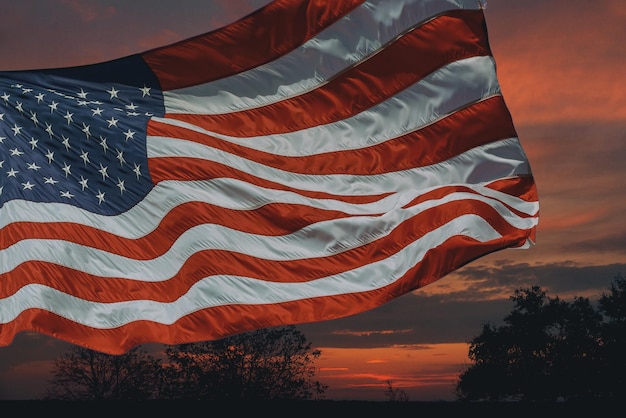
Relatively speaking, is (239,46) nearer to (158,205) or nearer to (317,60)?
(317,60)

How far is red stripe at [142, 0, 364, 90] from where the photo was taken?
9047 millimetres

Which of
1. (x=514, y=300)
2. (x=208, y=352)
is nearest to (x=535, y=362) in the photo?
(x=514, y=300)

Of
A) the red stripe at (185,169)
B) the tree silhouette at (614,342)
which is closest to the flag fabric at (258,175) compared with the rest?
the red stripe at (185,169)

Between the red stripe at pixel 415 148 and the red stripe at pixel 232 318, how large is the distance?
1208 mm

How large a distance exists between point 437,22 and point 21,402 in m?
5.92

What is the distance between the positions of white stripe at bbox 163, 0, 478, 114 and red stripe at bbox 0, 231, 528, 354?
7.55 ft

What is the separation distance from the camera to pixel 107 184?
8.40m

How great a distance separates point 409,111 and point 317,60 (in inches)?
46.2

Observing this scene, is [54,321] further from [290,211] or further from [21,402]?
[290,211]

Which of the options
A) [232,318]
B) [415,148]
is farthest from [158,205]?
[415,148]

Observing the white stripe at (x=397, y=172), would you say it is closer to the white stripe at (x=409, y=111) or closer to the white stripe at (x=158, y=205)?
the white stripe at (x=158, y=205)

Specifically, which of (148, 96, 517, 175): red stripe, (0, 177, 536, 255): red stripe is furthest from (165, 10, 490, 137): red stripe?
(0, 177, 536, 255): red stripe

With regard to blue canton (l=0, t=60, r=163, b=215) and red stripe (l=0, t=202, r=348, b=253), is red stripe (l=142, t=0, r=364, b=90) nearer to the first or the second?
blue canton (l=0, t=60, r=163, b=215)

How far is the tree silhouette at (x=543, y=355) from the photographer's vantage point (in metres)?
50.6
